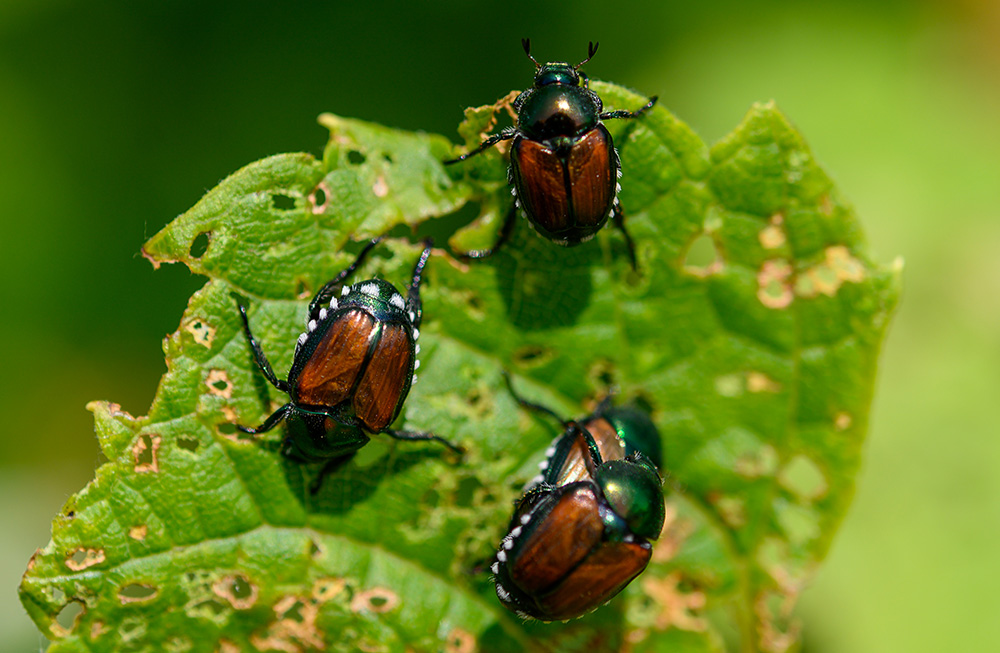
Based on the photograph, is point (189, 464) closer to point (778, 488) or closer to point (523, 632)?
point (523, 632)

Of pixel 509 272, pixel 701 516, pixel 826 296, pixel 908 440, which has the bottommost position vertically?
pixel 701 516

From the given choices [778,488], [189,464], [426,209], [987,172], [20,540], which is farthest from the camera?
[987,172]

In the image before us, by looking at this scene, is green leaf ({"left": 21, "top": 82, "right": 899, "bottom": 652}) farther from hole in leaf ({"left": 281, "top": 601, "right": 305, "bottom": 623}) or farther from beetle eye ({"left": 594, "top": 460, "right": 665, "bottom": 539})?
beetle eye ({"left": 594, "top": 460, "right": 665, "bottom": 539})

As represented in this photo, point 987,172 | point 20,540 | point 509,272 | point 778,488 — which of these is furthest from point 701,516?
point 20,540

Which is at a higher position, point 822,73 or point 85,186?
point 822,73

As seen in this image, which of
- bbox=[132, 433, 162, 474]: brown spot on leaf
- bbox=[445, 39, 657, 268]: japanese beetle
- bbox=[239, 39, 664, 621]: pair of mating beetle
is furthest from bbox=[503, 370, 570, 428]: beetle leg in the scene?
bbox=[132, 433, 162, 474]: brown spot on leaf

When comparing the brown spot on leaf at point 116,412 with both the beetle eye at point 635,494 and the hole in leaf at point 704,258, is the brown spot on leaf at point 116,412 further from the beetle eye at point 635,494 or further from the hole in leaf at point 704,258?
the hole in leaf at point 704,258
